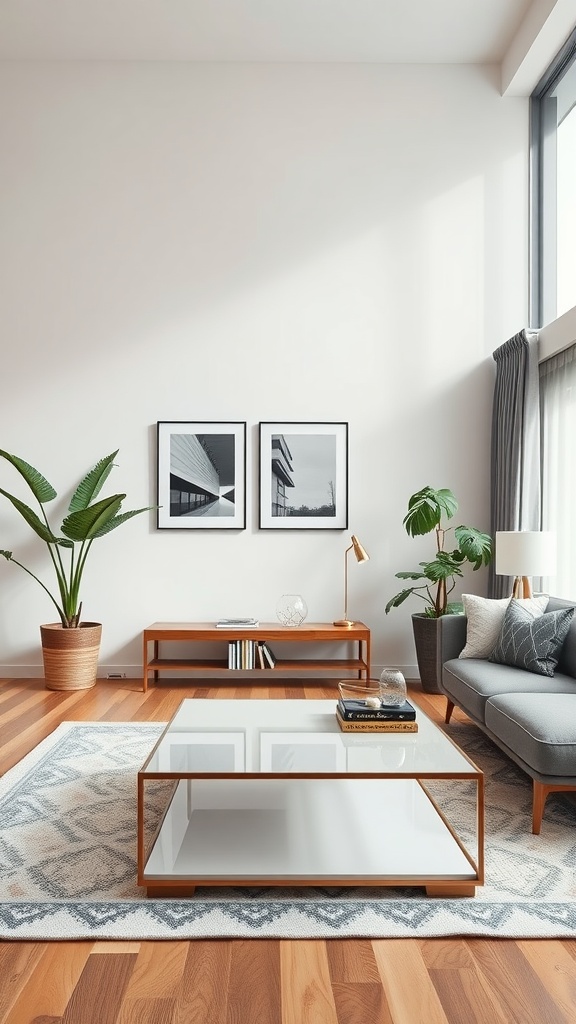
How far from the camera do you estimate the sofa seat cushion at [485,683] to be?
3.34 m

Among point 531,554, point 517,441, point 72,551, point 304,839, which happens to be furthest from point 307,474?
point 304,839

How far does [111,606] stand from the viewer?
18.3 feet

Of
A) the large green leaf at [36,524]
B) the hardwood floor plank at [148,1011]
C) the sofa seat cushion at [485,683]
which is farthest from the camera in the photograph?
the large green leaf at [36,524]

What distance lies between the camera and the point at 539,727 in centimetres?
269

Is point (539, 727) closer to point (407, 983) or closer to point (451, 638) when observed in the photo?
point (407, 983)

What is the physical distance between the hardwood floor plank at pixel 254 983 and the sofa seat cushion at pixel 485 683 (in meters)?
1.61

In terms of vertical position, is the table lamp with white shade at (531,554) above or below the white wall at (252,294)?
below

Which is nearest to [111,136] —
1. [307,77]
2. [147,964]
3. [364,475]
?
[307,77]

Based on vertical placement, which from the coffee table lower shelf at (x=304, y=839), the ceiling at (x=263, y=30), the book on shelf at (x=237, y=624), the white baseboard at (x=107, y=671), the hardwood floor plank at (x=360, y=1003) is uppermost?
the ceiling at (x=263, y=30)

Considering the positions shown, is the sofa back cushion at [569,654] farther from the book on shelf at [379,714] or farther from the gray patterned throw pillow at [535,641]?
the book on shelf at [379,714]

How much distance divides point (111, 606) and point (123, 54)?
3974 mm

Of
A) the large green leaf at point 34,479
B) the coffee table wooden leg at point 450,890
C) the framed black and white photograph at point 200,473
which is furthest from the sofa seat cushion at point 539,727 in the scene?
the large green leaf at point 34,479

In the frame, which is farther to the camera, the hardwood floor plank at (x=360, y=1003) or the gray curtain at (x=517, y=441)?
the gray curtain at (x=517, y=441)

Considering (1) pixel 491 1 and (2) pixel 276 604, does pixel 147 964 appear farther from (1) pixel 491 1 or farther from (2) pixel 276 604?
(1) pixel 491 1
